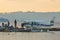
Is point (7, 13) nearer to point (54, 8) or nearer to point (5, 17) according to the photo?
point (5, 17)

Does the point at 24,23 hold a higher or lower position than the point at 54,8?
lower

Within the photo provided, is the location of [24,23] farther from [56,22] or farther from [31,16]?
[56,22]

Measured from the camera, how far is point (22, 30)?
4.98 meters

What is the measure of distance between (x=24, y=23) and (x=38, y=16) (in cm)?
33

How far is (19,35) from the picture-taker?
493 cm

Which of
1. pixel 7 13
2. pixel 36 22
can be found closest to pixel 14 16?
pixel 7 13

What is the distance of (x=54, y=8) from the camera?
4.77 m

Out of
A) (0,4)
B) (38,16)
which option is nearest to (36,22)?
(38,16)

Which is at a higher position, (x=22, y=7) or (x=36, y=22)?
(x=22, y=7)

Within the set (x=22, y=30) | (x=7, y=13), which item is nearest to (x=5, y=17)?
(x=7, y=13)

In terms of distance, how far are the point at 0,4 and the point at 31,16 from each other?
0.65m

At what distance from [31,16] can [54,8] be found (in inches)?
19.1

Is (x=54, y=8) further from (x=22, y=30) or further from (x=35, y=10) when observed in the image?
(x=22, y=30)

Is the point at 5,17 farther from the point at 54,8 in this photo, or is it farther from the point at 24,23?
the point at 54,8
